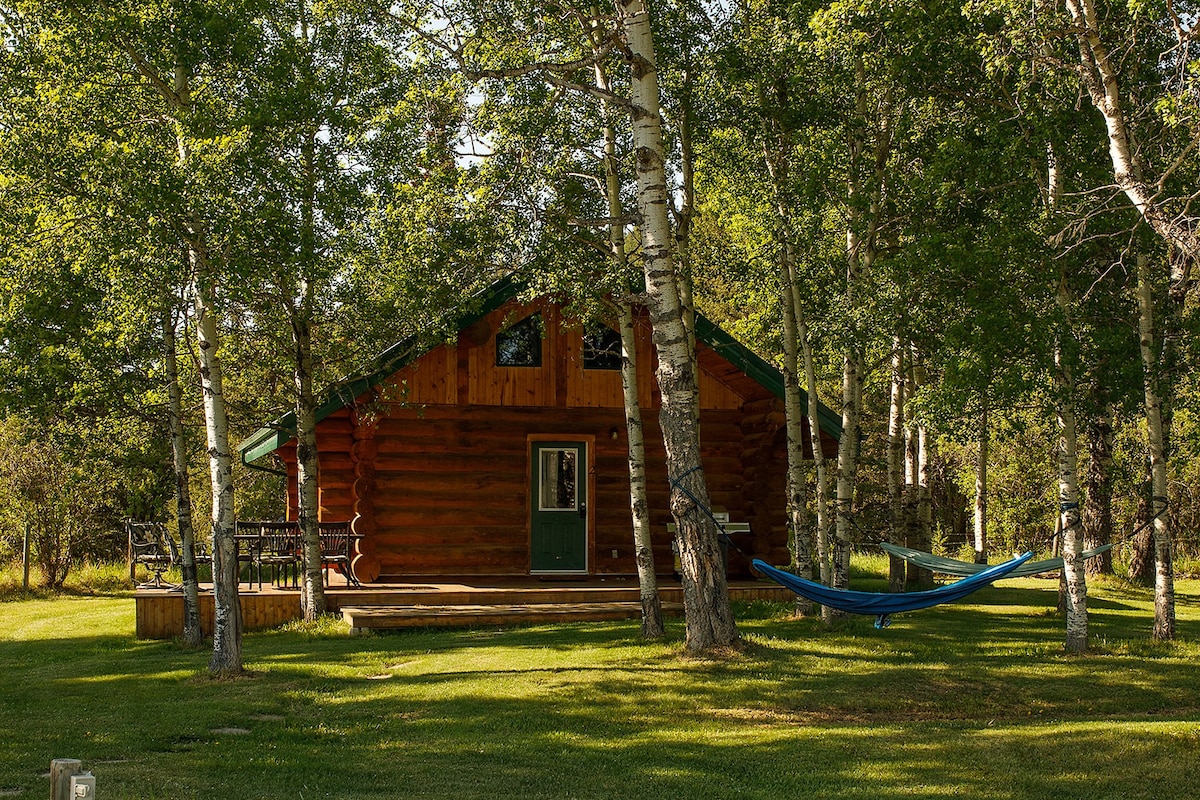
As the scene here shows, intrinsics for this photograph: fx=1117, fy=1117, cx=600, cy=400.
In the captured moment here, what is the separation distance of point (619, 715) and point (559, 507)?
8.99 metres

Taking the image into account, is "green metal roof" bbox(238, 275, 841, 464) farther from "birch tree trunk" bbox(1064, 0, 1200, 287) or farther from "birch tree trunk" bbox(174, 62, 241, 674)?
"birch tree trunk" bbox(1064, 0, 1200, 287)

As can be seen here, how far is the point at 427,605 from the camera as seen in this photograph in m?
15.1

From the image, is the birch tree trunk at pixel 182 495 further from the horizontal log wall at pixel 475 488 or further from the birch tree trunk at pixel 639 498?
the birch tree trunk at pixel 639 498

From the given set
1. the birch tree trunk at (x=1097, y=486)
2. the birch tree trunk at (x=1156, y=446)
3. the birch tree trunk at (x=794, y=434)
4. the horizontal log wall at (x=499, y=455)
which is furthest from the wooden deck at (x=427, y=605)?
the birch tree trunk at (x=1097, y=486)

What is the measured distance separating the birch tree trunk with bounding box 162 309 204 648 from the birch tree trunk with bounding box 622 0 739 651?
5.85 meters

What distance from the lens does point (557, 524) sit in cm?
1819

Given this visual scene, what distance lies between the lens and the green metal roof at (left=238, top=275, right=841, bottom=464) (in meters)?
14.9

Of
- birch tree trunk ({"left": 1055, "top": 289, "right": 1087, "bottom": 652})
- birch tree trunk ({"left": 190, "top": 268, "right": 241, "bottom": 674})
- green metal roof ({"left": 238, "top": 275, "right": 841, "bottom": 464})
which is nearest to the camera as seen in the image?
birch tree trunk ({"left": 190, "top": 268, "right": 241, "bottom": 674})

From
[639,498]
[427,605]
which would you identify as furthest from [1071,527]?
[427,605]

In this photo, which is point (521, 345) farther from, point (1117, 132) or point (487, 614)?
point (1117, 132)

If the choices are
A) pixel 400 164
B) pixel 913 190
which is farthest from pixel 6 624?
pixel 913 190

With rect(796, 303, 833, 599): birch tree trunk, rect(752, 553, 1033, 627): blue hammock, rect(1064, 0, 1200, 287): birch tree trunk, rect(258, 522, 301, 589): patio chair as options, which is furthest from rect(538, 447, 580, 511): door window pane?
rect(1064, 0, 1200, 287): birch tree trunk

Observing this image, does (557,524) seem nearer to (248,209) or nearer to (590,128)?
(590,128)

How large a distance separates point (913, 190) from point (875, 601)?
15.3 ft
